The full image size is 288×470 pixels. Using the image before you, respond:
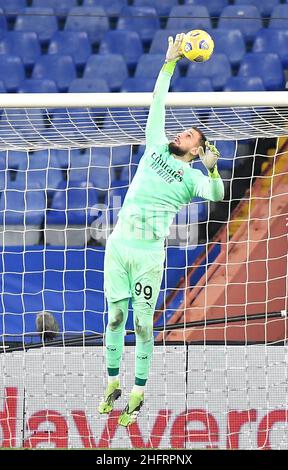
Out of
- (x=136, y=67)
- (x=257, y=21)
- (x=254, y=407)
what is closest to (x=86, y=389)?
(x=254, y=407)

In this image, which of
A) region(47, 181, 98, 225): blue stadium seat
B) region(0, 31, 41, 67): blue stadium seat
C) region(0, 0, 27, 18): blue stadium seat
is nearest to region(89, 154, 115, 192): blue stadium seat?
region(47, 181, 98, 225): blue stadium seat

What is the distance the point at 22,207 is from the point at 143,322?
220 cm

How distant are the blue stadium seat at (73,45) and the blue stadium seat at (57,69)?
7 centimetres

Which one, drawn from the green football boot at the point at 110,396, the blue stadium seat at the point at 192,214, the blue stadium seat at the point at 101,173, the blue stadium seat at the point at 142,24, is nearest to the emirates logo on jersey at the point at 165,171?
the green football boot at the point at 110,396

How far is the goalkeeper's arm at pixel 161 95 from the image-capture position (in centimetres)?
498

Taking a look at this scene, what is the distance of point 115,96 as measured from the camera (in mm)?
5301

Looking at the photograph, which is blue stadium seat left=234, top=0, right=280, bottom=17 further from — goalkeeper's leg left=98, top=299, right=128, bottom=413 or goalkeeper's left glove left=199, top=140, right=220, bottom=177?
goalkeeper's leg left=98, top=299, right=128, bottom=413

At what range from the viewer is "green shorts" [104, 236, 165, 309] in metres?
5.14

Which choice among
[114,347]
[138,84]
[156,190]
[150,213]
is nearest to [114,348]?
[114,347]

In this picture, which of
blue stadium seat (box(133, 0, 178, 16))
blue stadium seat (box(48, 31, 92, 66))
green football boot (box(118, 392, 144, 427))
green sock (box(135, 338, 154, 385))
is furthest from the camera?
blue stadium seat (box(133, 0, 178, 16))

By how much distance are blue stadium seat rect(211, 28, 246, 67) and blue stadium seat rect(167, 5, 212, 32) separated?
0.11 meters

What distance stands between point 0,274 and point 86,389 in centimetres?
116

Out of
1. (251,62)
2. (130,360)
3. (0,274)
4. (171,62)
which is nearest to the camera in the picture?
(171,62)

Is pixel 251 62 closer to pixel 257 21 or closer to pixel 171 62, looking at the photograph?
pixel 257 21
